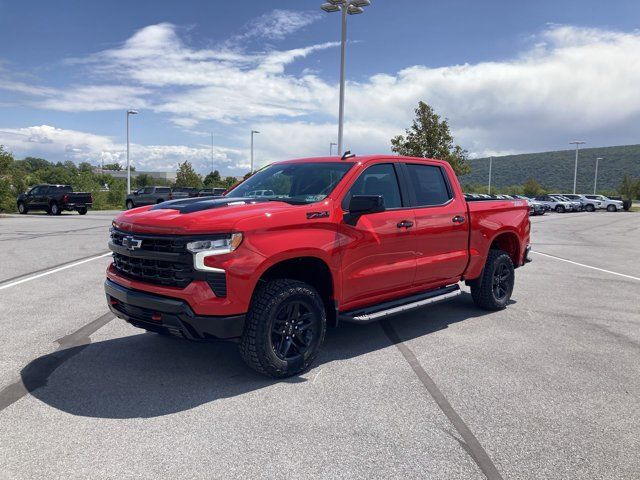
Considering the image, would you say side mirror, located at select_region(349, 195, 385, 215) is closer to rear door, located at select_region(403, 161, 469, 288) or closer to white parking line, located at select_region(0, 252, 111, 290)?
rear door, located at select_region(403, 161, 469, 288)

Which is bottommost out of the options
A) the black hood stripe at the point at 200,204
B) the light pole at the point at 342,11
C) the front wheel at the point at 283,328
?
the front wheel at the point at 283,328

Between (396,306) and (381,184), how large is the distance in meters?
1.26

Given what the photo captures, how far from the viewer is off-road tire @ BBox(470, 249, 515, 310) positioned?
680 cm

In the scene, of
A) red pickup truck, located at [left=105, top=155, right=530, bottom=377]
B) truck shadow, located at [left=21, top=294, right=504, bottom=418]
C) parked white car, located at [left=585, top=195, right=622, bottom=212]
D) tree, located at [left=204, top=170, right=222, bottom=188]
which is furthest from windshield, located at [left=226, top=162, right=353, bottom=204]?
tree, located at [left=204, top=170, right=222, bottom=188]

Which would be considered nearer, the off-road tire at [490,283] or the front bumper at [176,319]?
the front bumper at [176,319]

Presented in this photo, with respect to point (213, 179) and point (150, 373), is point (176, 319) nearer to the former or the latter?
point (150, 373)

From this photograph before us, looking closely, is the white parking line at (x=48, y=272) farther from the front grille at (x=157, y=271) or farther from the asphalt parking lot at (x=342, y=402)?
the front grille at (x=157, y=271)

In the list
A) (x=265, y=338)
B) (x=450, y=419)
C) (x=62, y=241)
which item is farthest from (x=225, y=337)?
(x=62, y=241)

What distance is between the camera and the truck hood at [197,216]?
13.1ft

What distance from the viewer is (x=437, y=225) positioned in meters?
5.82

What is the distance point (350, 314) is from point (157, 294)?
1741 mm

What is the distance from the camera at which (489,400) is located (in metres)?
4.02

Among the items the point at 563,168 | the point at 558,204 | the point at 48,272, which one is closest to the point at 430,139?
the point at 558,204

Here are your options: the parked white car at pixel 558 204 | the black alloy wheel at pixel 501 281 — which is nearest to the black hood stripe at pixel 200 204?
the black alloy wheel at pixel 501 281
